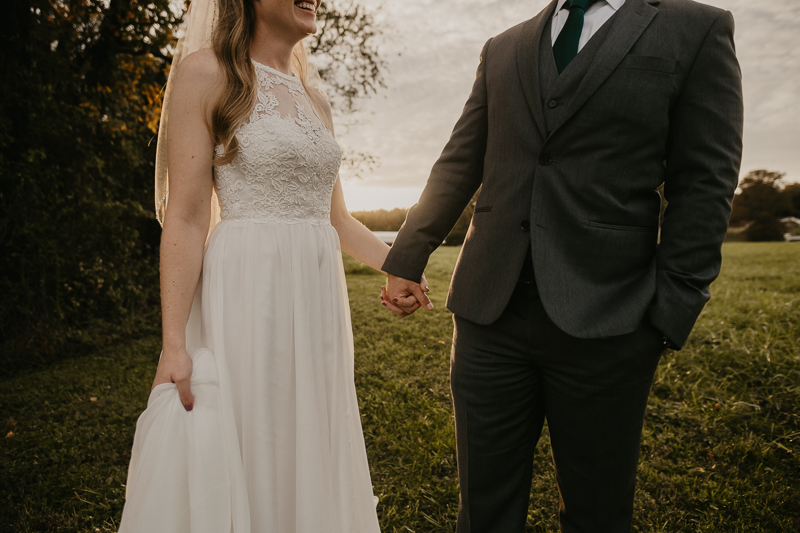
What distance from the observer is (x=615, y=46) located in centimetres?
144

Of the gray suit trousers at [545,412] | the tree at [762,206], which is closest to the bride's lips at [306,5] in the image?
the gray suit trousers at [545,412]

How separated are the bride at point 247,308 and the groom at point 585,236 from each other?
0.49m

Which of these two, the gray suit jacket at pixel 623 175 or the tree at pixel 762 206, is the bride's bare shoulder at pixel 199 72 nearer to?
the gray suit jacket at pixel 623 175

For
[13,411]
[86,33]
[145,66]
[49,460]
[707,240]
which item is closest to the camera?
[707,240]

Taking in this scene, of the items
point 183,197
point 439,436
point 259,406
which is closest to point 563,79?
point 183,197

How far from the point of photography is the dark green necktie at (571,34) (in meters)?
1.55

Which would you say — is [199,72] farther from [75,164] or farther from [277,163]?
[75,164]

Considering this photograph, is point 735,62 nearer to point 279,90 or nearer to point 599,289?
point 599,289

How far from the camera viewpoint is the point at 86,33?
20.4 feet

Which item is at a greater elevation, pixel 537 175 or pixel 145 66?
pixel 145 66

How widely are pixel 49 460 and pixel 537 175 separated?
405cm

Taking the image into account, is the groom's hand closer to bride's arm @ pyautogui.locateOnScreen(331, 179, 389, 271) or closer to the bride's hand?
bride's arm @ pyautogui.locateOnScreen(331, 179, 389, 271)

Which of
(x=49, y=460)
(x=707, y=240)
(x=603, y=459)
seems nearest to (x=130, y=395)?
(x=49, y=460)

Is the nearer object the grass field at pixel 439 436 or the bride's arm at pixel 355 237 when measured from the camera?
the bride's arm at pixel 355 237
